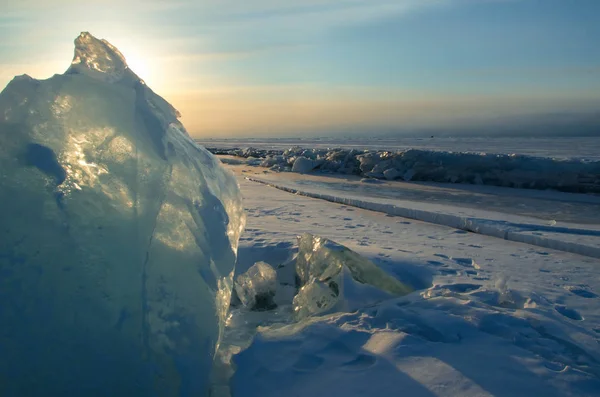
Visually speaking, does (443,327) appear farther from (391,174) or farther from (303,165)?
(303,165)

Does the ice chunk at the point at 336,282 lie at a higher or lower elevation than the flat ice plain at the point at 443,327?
higher

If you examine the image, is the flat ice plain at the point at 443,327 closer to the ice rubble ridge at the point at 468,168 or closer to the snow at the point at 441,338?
the snow at the point at 441,338

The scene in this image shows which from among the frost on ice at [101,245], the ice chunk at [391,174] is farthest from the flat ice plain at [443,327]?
the ice chunk at [391,174]

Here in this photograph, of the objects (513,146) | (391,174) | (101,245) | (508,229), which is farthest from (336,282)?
(513,146)

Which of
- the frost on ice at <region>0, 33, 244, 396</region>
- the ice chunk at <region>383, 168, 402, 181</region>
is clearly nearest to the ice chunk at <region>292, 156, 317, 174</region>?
the ice chunk at <region>383, 168, 402, 181</region>

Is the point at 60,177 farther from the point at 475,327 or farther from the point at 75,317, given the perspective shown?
the point at 475,327
